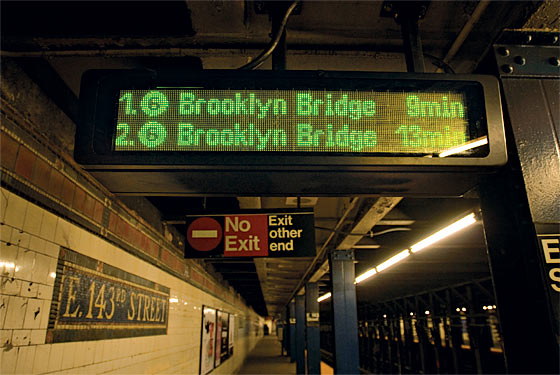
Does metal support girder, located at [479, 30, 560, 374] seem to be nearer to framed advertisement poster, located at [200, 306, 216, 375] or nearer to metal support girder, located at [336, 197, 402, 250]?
metal support girder, located at [336, 197, 402, 250]

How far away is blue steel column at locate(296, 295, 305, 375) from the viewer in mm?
16703

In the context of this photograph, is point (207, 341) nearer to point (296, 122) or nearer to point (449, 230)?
point (449, 230)

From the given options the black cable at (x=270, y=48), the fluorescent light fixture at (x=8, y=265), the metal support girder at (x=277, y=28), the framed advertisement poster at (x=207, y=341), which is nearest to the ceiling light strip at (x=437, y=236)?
the metal support girder at (x=277, y=28)

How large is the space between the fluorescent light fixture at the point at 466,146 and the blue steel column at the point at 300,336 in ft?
55.1

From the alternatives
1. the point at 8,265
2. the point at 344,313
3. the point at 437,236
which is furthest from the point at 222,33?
the point at 344,313

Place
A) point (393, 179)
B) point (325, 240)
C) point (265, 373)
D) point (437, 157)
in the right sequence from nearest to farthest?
point (437, 157) → point (393, 179) → point (325, 240) → point (265, 373)

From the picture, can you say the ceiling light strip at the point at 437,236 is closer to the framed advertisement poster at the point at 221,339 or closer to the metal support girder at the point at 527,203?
the metal support girder at the point at 527,203

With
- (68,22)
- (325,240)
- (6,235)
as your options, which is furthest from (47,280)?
(325,240)

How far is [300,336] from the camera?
1916 centimetres

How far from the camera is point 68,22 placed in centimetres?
210

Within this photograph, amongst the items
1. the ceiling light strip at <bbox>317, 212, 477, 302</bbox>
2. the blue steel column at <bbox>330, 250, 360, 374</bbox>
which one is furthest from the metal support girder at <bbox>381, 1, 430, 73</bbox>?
the blue steel column at <bbox>330, 250, 360, 374</bbox>

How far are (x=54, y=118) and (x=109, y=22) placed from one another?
1.17 m

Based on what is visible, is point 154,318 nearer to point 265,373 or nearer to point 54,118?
point 54,118

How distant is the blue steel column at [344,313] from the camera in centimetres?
834
